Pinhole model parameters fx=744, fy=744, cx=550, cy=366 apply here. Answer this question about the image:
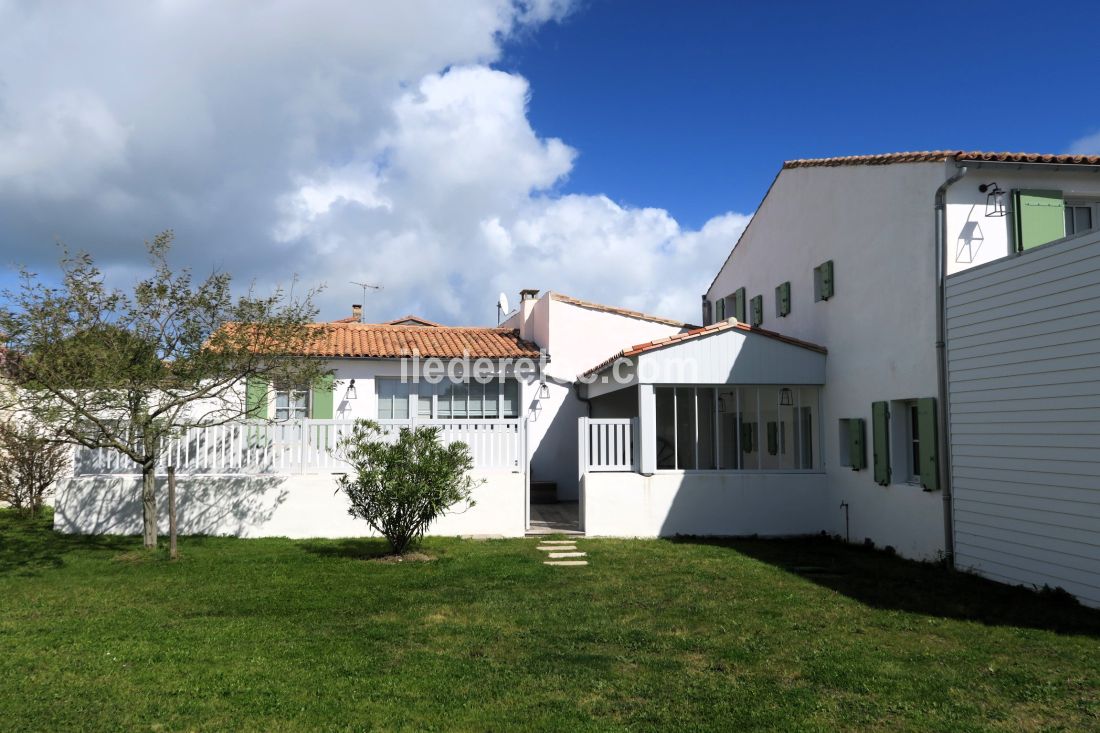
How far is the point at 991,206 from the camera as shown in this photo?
417 inches

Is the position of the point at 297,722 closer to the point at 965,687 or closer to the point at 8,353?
the point at 965,687

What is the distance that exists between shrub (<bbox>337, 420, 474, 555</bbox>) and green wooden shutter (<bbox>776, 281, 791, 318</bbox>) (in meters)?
8.16

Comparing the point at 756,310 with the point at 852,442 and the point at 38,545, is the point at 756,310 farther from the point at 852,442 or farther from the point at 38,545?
the point at 38,545

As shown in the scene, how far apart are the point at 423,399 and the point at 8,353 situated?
8.78 m

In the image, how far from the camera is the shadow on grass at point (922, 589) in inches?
308

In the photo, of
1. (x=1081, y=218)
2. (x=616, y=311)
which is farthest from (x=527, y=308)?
(x=1081, y=218)

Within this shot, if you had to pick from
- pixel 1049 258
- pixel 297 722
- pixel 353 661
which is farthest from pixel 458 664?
pixel 1049 258

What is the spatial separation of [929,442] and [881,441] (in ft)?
4.14

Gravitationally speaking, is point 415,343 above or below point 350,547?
above

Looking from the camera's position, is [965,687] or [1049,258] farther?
[1049,258]

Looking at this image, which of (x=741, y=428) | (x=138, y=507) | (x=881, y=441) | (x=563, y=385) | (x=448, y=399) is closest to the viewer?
(x=881, y=441)

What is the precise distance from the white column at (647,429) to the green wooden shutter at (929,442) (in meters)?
4.32

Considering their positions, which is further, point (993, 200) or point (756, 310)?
point (756, 310)

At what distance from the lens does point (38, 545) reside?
1195 cm
